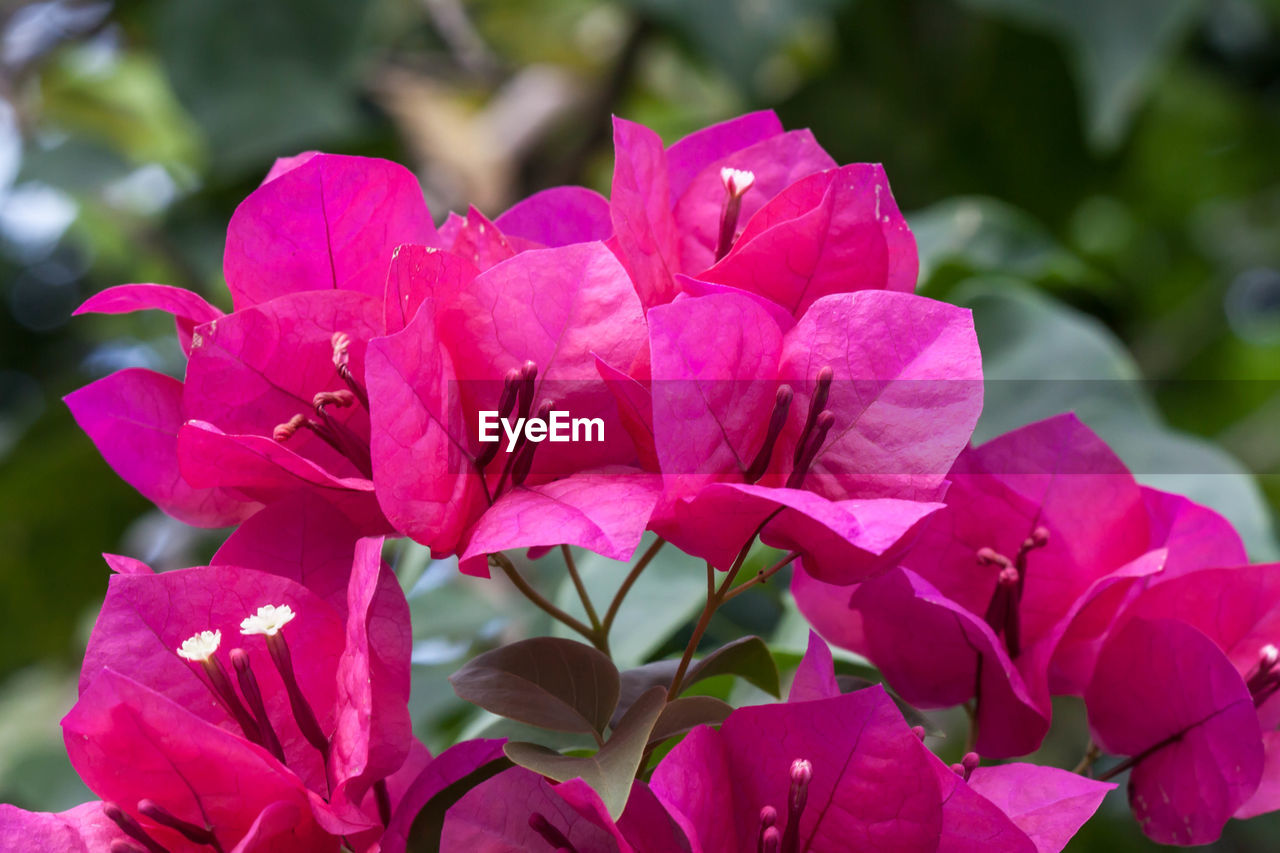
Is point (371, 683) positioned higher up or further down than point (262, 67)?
higher up

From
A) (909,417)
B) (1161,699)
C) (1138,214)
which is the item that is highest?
(909,417)

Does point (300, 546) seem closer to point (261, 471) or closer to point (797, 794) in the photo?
point (261, 471)

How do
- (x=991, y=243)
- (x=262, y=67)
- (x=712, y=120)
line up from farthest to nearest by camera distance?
(x=712, y=120) → (x=262, y=67) → (x=991, y=243)

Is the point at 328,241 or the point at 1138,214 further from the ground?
the point at 328,241

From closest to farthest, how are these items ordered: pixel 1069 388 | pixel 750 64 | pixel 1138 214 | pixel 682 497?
pixel 682 497 < pixel 1069 388 < pixel 750 64 < pixel 1138 214

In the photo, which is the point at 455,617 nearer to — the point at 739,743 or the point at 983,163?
the point at 739,743

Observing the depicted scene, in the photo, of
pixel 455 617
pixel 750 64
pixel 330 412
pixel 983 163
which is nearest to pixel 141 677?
pixel 330 412

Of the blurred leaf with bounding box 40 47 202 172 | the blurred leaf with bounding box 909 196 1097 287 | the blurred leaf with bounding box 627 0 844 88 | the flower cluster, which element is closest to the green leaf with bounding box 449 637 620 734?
the flower cluster

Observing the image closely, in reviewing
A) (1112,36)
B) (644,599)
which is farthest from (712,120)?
(644,599)
